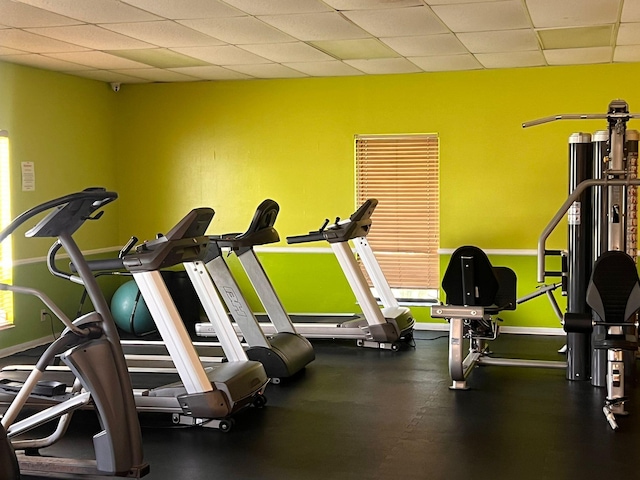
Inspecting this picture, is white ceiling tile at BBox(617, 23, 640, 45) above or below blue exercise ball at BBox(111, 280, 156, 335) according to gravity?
above

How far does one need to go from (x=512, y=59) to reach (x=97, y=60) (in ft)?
12.1

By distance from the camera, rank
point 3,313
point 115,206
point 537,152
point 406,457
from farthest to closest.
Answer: point 115,206, point 537,152, point 3,313, point 406,457

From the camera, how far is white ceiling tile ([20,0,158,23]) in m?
5.02

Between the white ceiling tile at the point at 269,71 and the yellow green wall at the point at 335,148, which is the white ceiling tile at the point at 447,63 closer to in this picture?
the yellow green wall at the point at 335,148

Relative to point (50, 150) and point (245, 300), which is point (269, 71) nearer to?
point (50, 150)

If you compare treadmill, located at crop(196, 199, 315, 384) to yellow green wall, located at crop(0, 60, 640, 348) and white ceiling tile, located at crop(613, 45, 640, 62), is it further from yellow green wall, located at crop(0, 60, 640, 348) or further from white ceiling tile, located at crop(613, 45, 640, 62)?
white ceiling tile, located at crop(613, 45, 640, 62)

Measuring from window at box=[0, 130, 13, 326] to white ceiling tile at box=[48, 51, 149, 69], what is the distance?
0.89 m

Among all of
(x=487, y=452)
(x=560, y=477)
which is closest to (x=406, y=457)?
(x=487, y=452)

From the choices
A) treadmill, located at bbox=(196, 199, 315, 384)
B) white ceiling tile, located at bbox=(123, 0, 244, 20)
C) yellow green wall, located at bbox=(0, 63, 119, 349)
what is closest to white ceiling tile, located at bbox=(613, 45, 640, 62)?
treadmill, located at bbox=(196, 199, 315, 384)

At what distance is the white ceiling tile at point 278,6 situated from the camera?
5059mm

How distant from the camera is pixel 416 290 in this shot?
333 inches

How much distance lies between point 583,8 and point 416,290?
3.83 meters

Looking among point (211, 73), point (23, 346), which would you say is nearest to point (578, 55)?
point (211, 73)

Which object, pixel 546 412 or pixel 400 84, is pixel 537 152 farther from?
pixel 546 412
